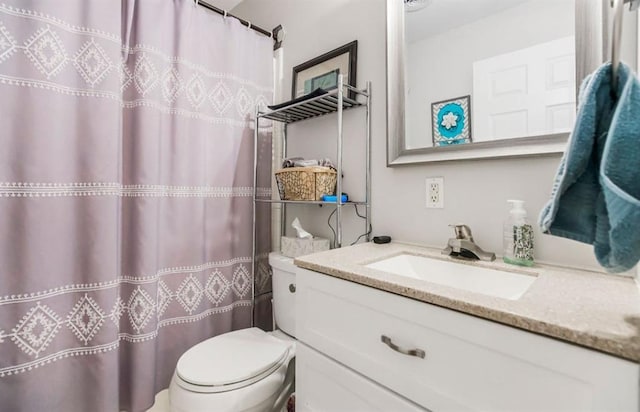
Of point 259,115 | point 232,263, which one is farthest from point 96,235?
point 259,115

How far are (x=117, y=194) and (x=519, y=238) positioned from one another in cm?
145

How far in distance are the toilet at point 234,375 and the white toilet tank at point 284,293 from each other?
0.13m

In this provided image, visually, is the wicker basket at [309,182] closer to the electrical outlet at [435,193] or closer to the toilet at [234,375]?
the electrical outlet at [435,193]

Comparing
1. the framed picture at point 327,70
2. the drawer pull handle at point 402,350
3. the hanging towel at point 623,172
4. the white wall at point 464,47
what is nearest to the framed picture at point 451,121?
the white wall at point 464,47

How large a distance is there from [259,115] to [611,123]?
1.42m

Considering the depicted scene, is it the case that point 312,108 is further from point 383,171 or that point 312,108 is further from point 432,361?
point 432,361

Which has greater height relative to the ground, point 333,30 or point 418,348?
point 333,30

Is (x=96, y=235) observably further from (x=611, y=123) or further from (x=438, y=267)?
(x=611, y=123)

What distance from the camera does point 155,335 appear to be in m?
1.26

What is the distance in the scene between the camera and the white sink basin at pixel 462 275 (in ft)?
2.68

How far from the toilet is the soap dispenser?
878mm

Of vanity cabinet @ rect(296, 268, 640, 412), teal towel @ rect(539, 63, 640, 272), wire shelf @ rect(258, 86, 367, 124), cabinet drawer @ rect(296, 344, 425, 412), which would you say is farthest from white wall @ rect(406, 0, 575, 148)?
cabinet drawer @ rect(296, 344, 425, 412)

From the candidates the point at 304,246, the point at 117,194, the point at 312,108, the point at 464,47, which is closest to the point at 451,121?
the point at 464,47

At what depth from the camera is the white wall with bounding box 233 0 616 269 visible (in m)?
0.90
